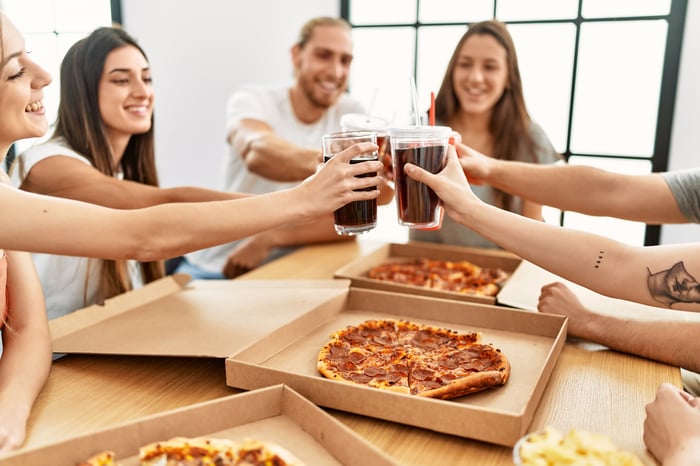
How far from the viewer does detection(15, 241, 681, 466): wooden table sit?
1081 millimetres

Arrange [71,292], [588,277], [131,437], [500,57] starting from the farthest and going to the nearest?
1. [500,57]
2. [71,292]
3. [588,277]
4. [131,437]

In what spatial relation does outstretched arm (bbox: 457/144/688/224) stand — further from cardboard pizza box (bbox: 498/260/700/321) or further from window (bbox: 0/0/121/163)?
window (bbox: 0/0/121/163)

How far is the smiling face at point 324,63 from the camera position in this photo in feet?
10.9

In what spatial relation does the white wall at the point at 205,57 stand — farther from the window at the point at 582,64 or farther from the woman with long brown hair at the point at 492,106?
the woman with long brown hair at the point at 492,106

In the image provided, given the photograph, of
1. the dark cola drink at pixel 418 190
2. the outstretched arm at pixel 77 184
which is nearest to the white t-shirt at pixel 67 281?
the outstretched arm at pixel 77 184

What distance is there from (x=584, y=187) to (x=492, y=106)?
38.7 inches

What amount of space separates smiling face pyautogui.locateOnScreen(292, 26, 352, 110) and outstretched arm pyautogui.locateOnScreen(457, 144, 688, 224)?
1.54 metres

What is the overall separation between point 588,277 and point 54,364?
1257 millimetres

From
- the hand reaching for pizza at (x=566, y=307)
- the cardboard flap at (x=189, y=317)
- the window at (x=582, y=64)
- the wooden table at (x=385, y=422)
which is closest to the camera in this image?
the wooden table at (x=385, y=422)

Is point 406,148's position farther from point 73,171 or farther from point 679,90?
point 679,90

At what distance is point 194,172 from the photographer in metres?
4.69

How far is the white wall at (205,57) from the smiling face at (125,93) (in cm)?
219

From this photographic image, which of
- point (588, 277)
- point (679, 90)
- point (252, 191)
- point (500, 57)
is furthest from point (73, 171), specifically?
point (679, 90)

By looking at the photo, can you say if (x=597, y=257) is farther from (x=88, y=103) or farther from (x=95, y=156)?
(x=88, y=103)
